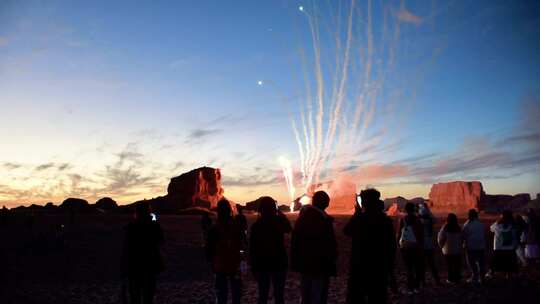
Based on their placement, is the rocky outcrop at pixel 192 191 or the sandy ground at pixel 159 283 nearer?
the sandy ground at pixel 159 283

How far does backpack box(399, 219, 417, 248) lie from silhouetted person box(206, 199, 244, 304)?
4322 millimetres

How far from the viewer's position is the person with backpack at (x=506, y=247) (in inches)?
457

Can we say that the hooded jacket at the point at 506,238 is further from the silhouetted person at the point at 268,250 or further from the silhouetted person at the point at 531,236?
the silhouetted person at the point at 268,250

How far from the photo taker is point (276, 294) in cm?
666

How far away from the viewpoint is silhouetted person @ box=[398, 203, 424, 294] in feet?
31.5

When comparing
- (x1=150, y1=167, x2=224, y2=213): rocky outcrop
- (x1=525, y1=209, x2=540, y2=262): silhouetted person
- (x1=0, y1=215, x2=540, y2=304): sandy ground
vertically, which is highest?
(x1=150, y1=167, x2=224, y2=213): rocky outcrop

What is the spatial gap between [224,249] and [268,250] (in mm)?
657

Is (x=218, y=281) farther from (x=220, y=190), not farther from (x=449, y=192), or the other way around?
(x=449, y=192)

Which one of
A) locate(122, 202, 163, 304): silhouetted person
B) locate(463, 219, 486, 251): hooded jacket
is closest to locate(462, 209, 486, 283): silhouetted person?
locate(463, 219, 486, 251): hooded jacket

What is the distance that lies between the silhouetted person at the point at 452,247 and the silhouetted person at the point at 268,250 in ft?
19.0

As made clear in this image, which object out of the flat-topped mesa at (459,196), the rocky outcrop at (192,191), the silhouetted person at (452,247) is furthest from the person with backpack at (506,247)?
the flat-topped mesa at (459,196)

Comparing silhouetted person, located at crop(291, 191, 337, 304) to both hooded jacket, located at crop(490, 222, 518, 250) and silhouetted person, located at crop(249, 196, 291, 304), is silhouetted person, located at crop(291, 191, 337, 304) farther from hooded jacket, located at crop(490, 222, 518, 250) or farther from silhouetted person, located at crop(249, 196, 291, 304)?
hooded jacket, located at crop(490, 222, 518, 250)

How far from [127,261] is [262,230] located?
2.00 meters

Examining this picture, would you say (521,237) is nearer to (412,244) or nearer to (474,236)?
(474,236)
